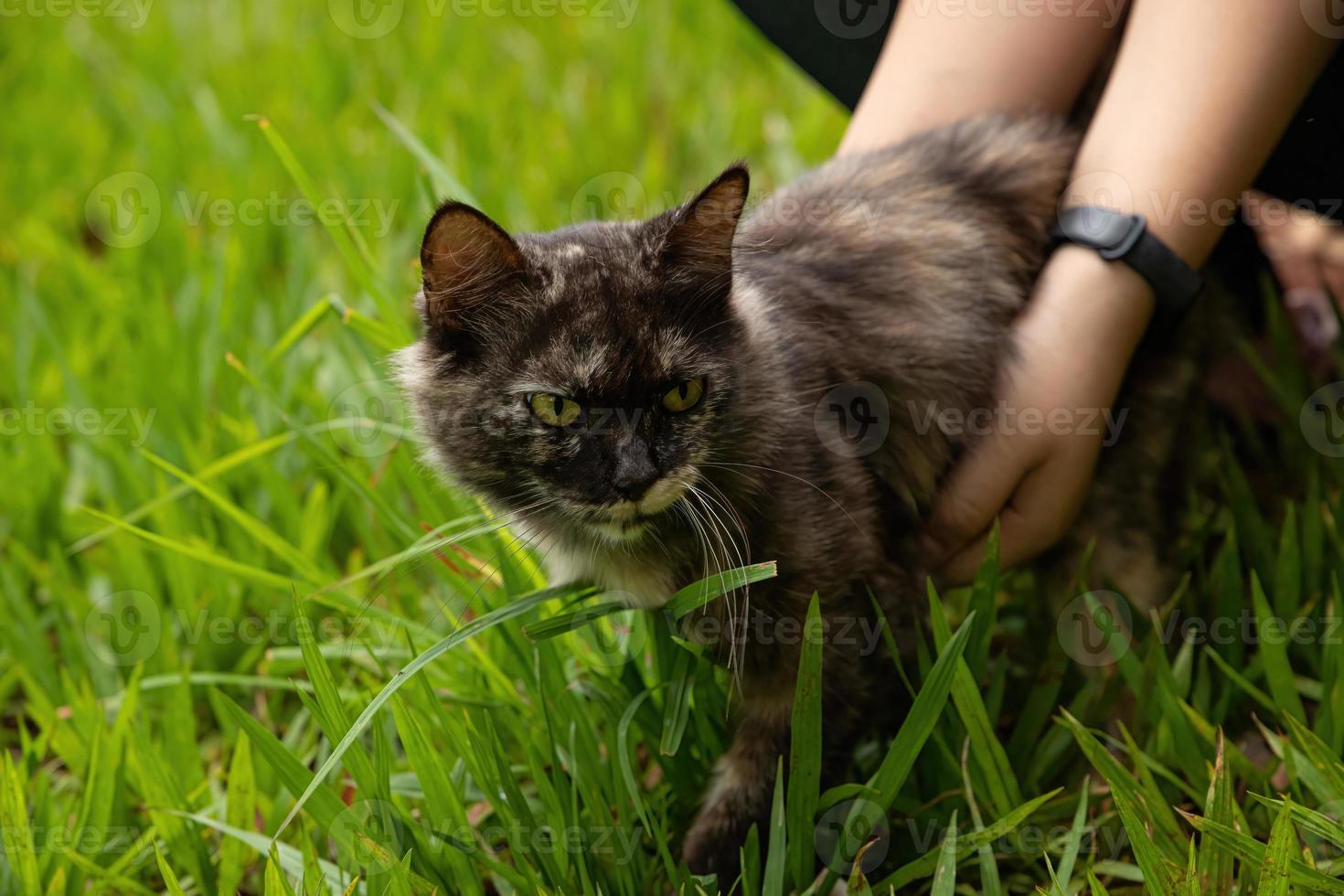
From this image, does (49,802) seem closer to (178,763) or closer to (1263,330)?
(178,763)

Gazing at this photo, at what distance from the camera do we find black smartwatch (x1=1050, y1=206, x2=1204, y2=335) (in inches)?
79.8

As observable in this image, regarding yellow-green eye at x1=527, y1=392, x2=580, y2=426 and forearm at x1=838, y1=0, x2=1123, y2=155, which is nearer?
yellow-green eye at x1=527, y1=392, x2=580, y2=426

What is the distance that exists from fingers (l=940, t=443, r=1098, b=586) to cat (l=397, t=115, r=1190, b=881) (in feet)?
0.36

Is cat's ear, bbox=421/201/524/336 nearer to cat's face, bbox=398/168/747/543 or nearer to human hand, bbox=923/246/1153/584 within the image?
cat's face, bbox=398/168/747/543

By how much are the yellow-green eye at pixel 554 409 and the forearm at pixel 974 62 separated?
1.11 meters

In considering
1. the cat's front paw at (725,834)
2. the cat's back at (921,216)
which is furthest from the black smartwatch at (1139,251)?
the cat's front paw at (725,834)

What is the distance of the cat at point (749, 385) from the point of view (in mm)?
1679

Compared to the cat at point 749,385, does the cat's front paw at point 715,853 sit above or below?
below

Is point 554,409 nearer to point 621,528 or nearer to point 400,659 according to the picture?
point 621,528

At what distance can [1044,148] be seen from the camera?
2.29 m

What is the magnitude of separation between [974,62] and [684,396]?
1.17m

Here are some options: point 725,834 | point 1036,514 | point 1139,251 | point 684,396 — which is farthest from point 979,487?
point 725,834

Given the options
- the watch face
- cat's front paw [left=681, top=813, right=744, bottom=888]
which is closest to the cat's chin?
cat's front paw [left=681, top=813, right=744, bottom=888]

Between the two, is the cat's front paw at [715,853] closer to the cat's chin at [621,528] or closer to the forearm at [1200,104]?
the cat's chin at [621,528]
